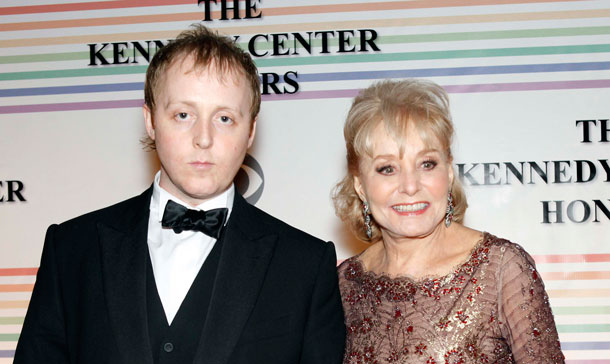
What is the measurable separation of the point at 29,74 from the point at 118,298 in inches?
83.4

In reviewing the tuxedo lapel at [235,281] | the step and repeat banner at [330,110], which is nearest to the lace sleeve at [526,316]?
the tuxedo lapel at [235,281]

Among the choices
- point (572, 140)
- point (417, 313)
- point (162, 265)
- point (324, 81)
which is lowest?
point (417, 313)

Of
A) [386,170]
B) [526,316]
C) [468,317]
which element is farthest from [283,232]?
[526,316]

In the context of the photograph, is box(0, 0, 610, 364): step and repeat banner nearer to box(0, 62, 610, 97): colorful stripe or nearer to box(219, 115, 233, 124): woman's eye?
box(0, 62, 610, 97): colorful stripe

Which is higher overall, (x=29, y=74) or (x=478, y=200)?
(x=29, y=74)

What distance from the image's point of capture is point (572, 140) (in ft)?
10.5

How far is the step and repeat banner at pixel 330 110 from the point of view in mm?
3215

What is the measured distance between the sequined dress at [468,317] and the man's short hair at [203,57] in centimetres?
72

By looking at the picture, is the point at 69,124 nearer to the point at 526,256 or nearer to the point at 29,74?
the point at 29,74

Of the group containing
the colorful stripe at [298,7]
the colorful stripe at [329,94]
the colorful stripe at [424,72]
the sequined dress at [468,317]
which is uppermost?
Answer: the colorful stripe at [298,7]

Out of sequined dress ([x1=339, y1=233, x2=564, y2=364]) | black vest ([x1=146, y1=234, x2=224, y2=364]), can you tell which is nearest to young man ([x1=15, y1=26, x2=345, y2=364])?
black vest ([x1=146, y1=234, x2=224, y2=364])

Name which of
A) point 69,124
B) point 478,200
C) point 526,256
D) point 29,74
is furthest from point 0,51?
point 526,256

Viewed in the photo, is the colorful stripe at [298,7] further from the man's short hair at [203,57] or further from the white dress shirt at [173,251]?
the white dress shirt at [173,251]

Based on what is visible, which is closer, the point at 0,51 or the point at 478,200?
the point at 478,200
